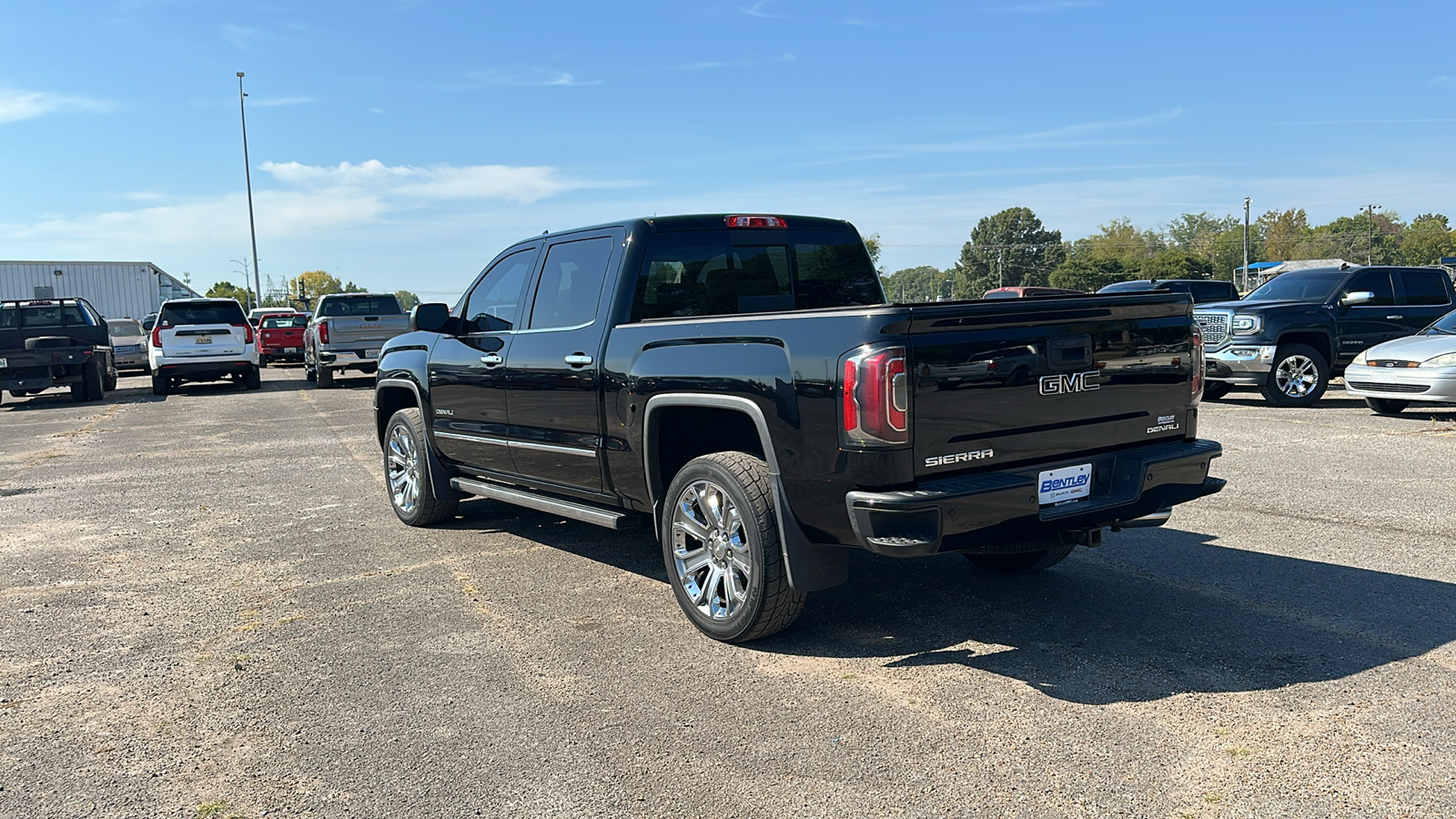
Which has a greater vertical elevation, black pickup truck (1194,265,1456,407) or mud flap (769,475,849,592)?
black pickup truck (1194,265,1456,407)

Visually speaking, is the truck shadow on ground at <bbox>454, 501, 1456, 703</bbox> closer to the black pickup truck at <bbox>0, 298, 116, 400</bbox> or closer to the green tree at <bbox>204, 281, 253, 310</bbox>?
the black pickup truck at <bbox>0, 298, 116, 400</bbox>

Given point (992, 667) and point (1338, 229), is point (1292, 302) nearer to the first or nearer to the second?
point (992, 667)

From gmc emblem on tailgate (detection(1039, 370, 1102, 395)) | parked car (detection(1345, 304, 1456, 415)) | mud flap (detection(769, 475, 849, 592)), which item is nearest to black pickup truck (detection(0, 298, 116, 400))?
mud flap (detection(769, 475, 849, 592))

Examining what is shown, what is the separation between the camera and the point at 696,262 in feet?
18.7

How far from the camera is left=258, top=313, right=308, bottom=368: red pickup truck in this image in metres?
31.6

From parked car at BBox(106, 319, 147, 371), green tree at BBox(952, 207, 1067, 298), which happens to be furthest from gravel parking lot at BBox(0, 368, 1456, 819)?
green tree at BBox(952, 207, 1067, 298)

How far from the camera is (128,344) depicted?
28.0 m

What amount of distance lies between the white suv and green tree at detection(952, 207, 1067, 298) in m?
120

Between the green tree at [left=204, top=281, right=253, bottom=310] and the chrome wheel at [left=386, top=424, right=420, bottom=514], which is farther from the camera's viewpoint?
the green tree at [left=204, top=281, right=253, bottom=310]

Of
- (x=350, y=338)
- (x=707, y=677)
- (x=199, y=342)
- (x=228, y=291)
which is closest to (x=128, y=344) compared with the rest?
(x=199, y=342)

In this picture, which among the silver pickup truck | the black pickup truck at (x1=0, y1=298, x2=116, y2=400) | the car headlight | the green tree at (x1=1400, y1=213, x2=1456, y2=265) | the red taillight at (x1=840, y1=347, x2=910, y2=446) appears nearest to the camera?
the red taillight at (x1=840, y1=347, x2=910, y2=446)

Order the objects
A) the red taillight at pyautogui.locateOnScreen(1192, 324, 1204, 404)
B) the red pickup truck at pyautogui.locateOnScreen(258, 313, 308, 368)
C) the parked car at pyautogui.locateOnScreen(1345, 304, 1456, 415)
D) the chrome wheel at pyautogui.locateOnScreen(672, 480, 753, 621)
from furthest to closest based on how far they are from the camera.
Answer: the red pickup truck at pyautogui.locateOnScreen(258, 313, 308, 368)
the parked car at pyautogui.locateOnScreen(1345, 304, 1456, 415)
the red taillight at pyautogui.locateOnScreen(1192, 324, 1204, 404)
the chrome wheel at pyautogui.locateOnScreen(672, 480, 753, 621)

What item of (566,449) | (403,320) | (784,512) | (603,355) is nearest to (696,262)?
(603,355)

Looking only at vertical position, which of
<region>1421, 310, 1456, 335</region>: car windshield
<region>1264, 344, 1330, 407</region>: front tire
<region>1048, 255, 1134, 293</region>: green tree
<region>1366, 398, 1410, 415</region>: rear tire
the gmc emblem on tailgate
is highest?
<region>1048, 255, 1134, 293</region>: green tree
